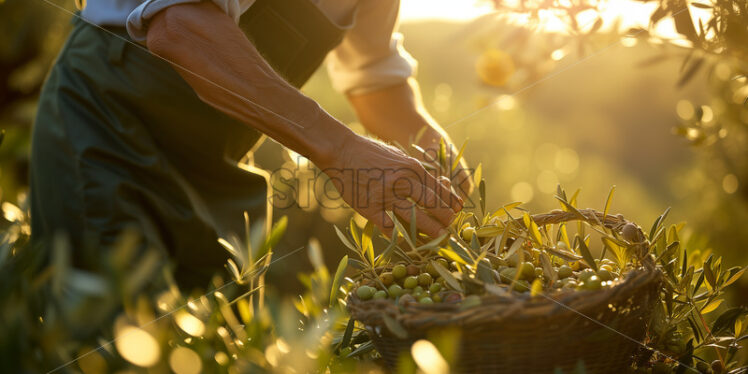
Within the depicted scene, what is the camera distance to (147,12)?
91cm

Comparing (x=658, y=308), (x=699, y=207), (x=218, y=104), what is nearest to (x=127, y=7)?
(x=218, y=104)

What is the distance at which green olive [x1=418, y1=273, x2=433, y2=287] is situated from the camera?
0.70 meters

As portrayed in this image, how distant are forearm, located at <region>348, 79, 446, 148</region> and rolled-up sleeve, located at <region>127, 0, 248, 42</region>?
593mm

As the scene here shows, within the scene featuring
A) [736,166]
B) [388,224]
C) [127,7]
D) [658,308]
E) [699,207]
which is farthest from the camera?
[699,207]

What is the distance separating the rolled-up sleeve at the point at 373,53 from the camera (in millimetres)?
1454

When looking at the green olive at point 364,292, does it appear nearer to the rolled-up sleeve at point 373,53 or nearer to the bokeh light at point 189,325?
the bokeh light at point 189,325

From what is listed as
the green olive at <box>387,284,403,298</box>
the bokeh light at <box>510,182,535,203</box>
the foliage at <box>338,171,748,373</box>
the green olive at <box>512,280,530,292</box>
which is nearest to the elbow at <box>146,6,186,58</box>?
the foliage at <box>338,171,748,373</box>

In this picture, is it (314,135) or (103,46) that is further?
(103,46)

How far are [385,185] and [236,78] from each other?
0.94 feet

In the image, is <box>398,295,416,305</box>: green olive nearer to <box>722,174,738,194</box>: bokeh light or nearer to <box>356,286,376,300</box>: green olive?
<box>356,286,376,300</box>: green olive

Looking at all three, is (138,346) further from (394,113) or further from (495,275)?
(394,113)

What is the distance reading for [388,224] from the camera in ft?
2.97

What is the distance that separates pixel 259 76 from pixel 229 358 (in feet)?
1.86

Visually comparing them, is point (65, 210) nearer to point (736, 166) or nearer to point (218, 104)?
point (218, 104)
